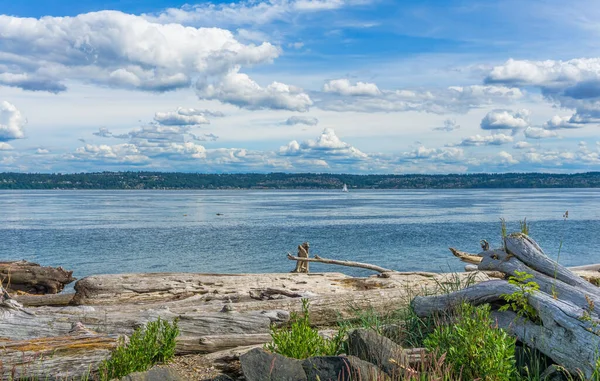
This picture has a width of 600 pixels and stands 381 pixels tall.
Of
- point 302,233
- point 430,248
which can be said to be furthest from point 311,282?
point 302,233

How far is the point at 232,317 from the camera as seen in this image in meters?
8.81

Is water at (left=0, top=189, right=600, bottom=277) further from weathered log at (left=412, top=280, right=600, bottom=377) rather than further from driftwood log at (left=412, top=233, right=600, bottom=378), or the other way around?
weathered log at (left=412, top=280, right=600, bottom=377)

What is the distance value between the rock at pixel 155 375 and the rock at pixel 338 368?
149 cm

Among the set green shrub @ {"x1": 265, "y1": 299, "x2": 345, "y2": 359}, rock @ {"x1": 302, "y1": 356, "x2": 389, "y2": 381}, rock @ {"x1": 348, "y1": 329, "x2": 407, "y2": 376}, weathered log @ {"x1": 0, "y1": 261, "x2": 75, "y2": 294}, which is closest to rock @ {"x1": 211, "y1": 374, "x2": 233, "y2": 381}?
green shrub @ {"x1": 265, "y1": 299, "x2": 345, "y2": 359}

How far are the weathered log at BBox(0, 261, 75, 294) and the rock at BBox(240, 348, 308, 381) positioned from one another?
504 inches

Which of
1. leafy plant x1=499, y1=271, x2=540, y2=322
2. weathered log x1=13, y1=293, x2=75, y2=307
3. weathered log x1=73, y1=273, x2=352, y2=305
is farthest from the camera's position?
weathered log x1=13, y1=293, x2=75, y2=307

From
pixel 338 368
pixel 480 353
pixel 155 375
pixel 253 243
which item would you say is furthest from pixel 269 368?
pixel 253 243

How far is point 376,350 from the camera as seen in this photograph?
19.3ft

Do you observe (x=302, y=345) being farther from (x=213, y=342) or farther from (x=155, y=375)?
(x=213, y=342)

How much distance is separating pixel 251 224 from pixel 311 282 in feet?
155

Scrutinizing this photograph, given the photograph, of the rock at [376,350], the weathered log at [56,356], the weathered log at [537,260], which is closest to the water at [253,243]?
the weathered log at [537,260]

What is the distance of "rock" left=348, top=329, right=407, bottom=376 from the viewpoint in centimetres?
575

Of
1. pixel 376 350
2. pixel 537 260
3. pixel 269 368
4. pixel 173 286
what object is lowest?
pixel 173 286

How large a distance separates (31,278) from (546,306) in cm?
1439
